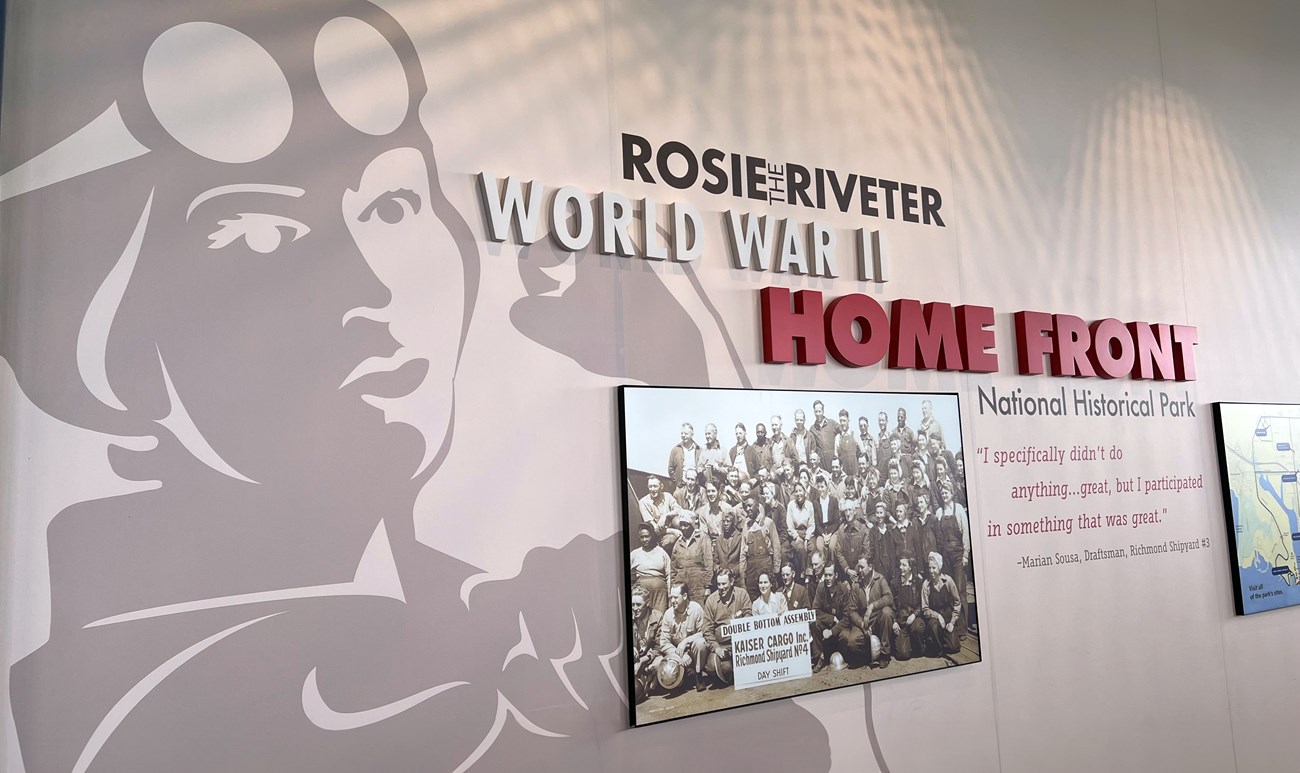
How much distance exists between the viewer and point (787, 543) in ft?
8.31

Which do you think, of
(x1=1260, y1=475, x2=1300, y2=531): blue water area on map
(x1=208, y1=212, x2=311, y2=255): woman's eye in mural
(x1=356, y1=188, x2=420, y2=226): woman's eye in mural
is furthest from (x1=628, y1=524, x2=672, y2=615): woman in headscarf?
(x1=1260, y1=475, x2=1300, y2=531): blue water area on map

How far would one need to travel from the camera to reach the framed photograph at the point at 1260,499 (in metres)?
3.61

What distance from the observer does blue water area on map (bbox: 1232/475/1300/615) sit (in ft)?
11.8

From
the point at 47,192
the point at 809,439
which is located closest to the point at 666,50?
the point at 809,439

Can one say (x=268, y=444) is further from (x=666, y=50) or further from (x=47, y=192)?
(x=666, y=50)

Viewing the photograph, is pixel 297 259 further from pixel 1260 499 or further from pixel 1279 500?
pixel 1279 500

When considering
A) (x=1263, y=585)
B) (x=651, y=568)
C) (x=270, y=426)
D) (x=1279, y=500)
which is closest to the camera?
(x=270, y=426)

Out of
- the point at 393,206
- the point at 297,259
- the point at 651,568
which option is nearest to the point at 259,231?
the point at 297,259

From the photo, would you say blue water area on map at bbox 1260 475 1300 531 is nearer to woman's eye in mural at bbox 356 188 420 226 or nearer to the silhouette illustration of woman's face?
the silhouette illustration of woman's face

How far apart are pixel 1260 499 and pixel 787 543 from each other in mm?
2464

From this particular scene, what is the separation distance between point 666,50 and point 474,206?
31.1 inches

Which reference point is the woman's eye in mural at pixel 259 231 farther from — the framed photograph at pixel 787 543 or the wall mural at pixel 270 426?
the framed photograph at pixel 787 543

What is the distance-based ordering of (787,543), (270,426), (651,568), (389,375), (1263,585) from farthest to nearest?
(1263,585), (787,543), (651,568), (389,375), (270,426)

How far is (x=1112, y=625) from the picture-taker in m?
3.23
